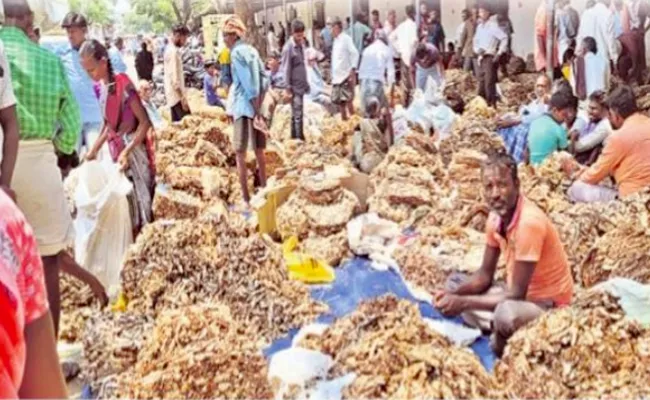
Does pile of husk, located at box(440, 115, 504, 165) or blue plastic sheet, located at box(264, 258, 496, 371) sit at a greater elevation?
pile of husk, located at box(440, 115, 504, 165)

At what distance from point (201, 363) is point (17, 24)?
1673 millimetres

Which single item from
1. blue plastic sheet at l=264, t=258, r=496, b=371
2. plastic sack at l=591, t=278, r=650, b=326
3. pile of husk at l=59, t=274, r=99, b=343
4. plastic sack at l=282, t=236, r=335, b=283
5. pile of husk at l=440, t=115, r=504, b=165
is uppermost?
plastic sack at l=591, t=278, r=650, b=326

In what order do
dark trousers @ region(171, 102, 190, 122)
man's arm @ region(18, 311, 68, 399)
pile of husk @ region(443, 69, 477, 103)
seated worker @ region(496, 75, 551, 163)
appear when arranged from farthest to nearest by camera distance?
pile of husk @ region(443, 69, 477, 103), dark trousers @ region(171, 102, 190, 122), seated worker @ region(496, 75, 551, 163), man's arm @ region(18, 311, 68, 399)

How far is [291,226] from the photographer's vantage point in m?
5.44

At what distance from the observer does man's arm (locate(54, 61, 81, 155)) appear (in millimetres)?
3607

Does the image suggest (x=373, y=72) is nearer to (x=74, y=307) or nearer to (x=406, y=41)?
(x=406, y=41)

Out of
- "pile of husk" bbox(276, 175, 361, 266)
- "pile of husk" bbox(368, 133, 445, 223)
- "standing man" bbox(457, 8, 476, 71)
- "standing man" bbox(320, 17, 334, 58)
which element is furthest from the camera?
"standing man" bbox(320, 17, 334, 58)

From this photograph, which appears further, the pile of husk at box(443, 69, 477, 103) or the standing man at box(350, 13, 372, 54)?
the standing man at box(350, 13, 372, 54)

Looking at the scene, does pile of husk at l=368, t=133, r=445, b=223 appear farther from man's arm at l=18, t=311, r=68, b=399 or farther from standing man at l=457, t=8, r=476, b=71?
standing man at l=457, t=8, r=476, b=71

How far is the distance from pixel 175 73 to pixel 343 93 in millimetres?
2014

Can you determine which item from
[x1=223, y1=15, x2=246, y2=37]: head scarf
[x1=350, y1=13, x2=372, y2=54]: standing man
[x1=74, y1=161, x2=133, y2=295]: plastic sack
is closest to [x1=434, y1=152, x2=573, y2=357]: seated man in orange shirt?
[x1=74, y1=161, x2=133, y2=295]: plastic sack

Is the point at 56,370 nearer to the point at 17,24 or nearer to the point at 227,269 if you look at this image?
the point at 17,24

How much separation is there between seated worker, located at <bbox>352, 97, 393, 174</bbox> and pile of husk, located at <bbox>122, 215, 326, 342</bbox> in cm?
267

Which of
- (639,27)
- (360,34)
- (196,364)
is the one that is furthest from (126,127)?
(360,34)
